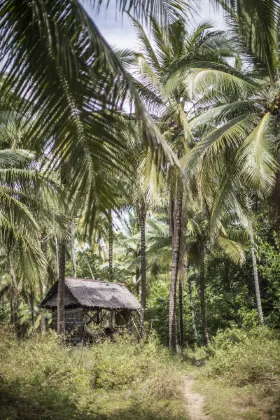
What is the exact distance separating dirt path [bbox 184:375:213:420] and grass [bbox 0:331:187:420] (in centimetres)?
20

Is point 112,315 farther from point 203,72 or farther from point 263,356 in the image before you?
point 203,72

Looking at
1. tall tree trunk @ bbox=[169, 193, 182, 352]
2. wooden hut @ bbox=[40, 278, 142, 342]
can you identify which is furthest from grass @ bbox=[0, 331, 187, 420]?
wooden hut @ bbox=[40, 278, 142, 342]

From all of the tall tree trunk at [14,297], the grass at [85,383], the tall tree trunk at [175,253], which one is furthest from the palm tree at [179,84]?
the tall tree trunk at [14,297]

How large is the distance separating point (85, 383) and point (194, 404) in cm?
259

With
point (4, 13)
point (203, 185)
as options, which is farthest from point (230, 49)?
point (4, 13)

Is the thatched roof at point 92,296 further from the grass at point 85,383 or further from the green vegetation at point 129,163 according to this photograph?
the grass at point 85,383

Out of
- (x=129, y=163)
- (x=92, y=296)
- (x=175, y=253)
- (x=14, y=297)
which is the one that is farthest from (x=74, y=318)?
(x=129, y=163)

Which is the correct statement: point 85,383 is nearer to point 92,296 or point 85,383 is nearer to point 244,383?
point 244,383

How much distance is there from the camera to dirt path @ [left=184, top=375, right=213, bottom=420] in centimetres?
887

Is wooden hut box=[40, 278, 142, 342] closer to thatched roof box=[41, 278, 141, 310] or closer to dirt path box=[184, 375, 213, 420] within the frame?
thatched roof box=[41, 278, 141, 310]

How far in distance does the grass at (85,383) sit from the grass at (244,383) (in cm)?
81

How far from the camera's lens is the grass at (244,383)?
8.68 m

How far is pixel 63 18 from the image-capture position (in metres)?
3.71

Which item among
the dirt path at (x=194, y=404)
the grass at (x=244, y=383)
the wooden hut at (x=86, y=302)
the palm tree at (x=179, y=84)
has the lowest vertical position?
the dirt path at (x=194, y=404)
